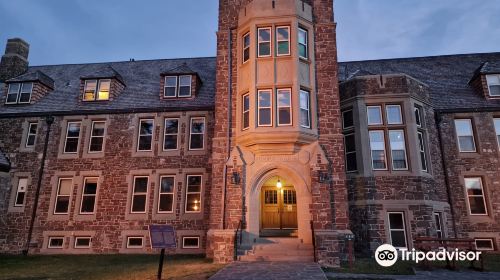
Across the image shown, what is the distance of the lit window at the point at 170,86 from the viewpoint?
19.1 metres

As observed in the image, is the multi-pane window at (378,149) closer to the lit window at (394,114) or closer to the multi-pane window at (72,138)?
the lit window at (394,114)

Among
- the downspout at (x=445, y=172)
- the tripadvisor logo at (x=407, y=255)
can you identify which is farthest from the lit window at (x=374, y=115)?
the tripadvisor logo at (x=407, y=255)

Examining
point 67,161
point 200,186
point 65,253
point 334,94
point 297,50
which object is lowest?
point 65,253

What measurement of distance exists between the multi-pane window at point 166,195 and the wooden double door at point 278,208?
485 cm

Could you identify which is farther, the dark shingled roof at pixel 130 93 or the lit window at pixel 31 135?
the dark shingled roof at pixel 130 93

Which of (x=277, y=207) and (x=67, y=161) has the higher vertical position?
(x=67, y=161)

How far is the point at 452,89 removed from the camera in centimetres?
A: 1884

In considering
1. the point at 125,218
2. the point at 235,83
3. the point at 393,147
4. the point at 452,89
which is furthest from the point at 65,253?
the point at 452,89

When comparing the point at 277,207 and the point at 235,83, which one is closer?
the point at 235,83

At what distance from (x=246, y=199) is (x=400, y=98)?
8746mm

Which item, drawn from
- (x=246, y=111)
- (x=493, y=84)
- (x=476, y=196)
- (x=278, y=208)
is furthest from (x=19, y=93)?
(x=493, y=84)

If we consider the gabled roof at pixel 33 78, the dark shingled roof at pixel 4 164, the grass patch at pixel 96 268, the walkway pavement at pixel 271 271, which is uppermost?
the gabled roof at pixel 33 78

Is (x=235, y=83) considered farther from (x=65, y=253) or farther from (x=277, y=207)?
(x=65, y=253)

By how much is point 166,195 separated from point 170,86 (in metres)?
6.54
